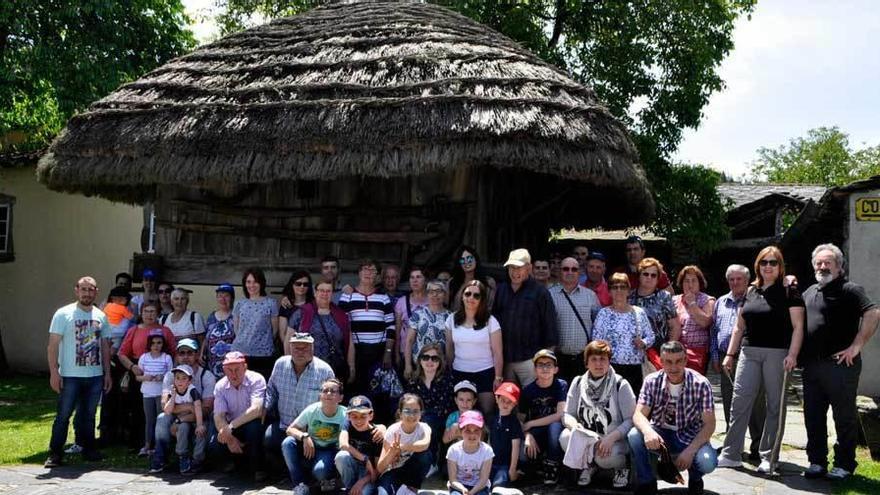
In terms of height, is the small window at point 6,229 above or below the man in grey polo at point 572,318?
above

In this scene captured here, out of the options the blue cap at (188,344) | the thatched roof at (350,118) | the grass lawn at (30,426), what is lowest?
the grass lawn at (30,426)

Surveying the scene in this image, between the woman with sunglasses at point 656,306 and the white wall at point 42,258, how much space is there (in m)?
10.9

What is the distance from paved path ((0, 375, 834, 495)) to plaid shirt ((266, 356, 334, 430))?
544 millimetres

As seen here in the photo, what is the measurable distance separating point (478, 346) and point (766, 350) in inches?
86.2

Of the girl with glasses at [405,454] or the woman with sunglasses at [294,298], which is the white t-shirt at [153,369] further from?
the girl with glasses at [405,454]

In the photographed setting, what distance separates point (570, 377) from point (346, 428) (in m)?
1.98

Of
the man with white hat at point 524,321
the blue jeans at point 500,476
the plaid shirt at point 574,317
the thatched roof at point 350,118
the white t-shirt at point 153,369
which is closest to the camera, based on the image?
the blue jeans at point 500,476

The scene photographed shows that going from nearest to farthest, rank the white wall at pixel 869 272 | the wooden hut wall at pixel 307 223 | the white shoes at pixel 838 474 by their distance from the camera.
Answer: the white shoes at pixel 838 474 → the white wall at pixel 869 272 → the wooden hut wall at pixel 307 223

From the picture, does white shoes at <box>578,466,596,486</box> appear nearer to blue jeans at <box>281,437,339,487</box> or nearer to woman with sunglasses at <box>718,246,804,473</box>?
woman with sunglasses at <box>718,246,804,473</box>

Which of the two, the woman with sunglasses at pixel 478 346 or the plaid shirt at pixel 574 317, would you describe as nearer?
the woman with sunglasses at pixel 478 346

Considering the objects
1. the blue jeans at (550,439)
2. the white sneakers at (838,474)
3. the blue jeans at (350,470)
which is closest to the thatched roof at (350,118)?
the blue jeans at (550,439)

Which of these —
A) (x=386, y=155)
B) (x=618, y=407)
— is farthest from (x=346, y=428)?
(x=386, y=155)

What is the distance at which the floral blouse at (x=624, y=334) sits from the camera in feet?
21.1

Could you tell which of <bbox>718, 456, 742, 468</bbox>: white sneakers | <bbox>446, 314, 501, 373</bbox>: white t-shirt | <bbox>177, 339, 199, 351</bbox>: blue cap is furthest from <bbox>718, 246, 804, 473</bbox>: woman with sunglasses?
<bbox>177, 339, 199, 351</bbox>: blue cap
